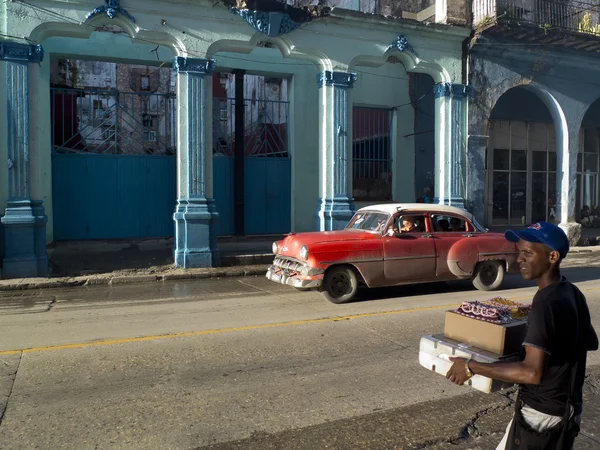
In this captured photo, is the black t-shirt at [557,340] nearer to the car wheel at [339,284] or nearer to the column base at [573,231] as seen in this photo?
the car wheel at [339,284]

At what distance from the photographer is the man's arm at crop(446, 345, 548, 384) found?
2.20m

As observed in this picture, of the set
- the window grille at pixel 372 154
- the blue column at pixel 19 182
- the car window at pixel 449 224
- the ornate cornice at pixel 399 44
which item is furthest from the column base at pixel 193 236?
the window grille at pixel 372 154

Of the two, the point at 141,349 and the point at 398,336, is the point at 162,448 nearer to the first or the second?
the point at 141,349

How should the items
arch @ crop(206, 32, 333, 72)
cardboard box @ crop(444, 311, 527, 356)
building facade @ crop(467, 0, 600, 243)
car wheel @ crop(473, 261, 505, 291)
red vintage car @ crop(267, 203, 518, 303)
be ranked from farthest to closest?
1. building facade @ crop(467, 0, 600, 243)
2. arch @ crop(206, 32, 333, 72)
3. car wheel @ crop(473, 261, 505, 291)
4. red vintage car @ crop(267, 203, 518, 303)
5. cardboard box @ crop(444, 311, 527, 356)

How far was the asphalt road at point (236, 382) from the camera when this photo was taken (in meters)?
3.80

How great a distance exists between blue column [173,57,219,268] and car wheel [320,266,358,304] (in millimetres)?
4595

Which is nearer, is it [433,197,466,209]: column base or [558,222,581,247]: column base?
[433,197,466,209]: column base

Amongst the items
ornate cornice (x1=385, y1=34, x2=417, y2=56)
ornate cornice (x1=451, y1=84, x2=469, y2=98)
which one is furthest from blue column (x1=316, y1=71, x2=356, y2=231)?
ornate cornice (x1=451, y1=84, x2=469, y2=98)

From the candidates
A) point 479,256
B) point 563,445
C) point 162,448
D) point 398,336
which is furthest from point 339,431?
point 479,256

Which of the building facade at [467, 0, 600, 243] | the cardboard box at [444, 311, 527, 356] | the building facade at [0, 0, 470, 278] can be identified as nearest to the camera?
the cardboard box at [444, 311, 527, 356]

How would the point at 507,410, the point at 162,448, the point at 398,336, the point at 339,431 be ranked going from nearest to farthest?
the point at 162,448, the point at 339,431, the point at 507,410, the point at 398,336

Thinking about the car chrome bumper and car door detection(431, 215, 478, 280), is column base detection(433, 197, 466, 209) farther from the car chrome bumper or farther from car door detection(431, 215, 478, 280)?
the car chrome bumper

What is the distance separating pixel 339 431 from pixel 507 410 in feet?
4.75

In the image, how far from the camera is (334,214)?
1389 centimetres
